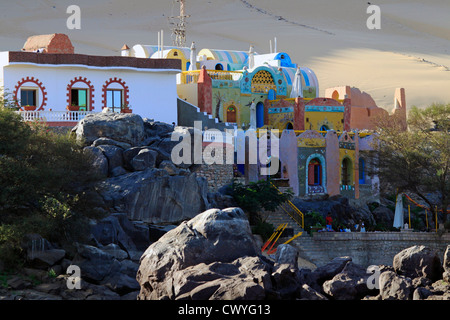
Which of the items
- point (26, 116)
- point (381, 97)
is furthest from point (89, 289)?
point (381, 97)

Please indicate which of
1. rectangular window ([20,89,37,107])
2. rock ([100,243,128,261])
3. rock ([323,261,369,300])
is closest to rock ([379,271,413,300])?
rock ([323,261,369,300])

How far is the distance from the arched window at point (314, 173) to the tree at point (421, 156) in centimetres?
509

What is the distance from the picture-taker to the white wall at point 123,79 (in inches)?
1964

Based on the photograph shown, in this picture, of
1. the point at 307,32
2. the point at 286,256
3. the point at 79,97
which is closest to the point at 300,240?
the point at 79,97

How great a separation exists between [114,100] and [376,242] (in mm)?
14650

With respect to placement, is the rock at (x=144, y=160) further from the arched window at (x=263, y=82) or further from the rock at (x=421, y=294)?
the arched window at (x=263, y=82)

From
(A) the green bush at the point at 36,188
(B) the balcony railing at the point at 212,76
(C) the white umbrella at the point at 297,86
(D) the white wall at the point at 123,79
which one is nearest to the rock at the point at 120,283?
(A) the green bush at the point at 36,188

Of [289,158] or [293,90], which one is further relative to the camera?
[293,90]

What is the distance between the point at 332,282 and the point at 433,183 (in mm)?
19081

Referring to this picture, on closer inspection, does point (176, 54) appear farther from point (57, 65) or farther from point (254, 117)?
point (57, 65)

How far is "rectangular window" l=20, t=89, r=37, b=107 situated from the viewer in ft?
163

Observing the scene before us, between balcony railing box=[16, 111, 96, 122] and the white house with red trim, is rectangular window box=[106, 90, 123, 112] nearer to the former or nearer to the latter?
the white house with red trim

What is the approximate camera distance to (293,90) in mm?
62375

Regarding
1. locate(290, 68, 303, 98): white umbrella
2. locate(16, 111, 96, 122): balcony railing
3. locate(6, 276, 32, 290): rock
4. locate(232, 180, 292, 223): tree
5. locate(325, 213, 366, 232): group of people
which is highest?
locate(290, 68, 303, 98): white umbrella
